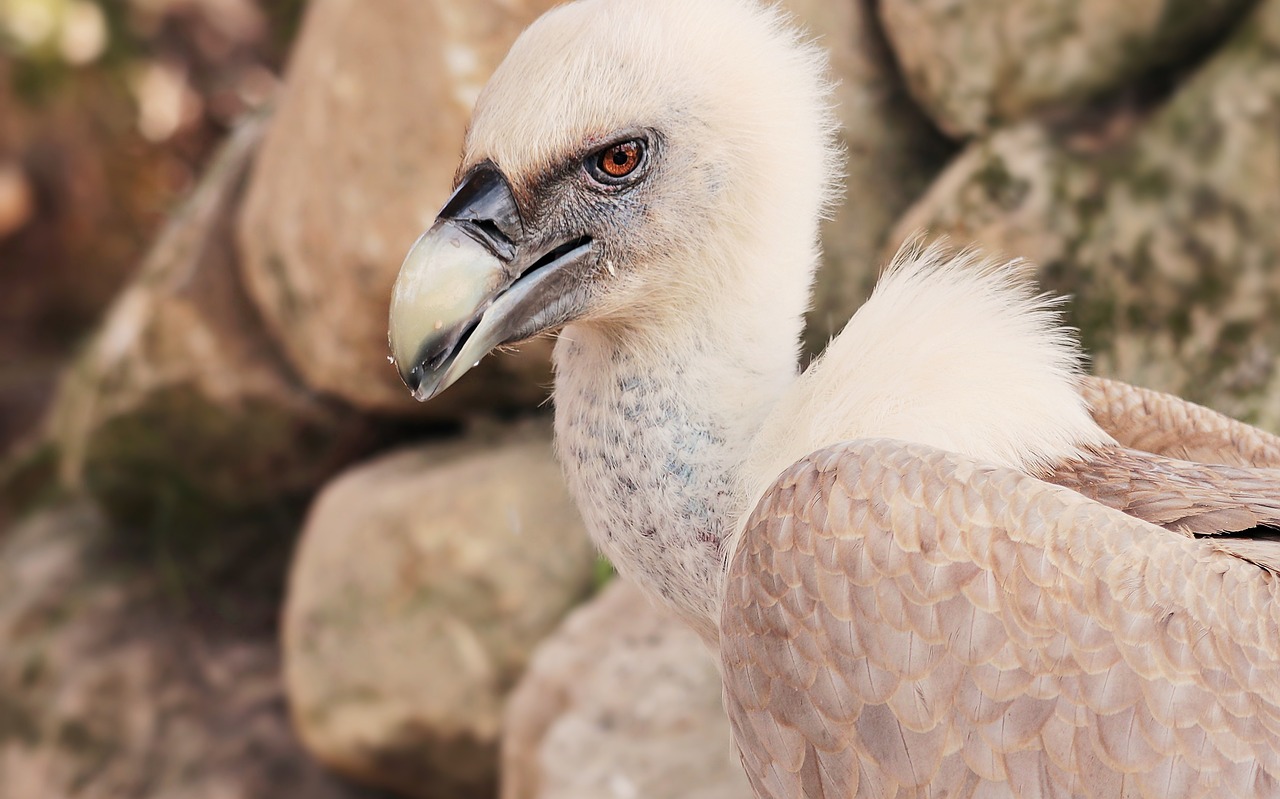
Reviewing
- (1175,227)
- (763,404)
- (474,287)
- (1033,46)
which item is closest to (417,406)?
(1033,46)

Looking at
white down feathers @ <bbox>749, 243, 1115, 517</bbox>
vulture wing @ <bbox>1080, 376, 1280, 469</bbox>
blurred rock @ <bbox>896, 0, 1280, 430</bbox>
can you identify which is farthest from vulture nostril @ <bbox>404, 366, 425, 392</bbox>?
blurred rock @ <bbox>896, 0, 1280, 430</bbox>

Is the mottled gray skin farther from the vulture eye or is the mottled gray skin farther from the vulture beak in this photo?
the vulture eye

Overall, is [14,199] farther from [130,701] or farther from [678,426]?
[678,426]

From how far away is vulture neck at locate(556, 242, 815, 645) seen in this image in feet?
6.61

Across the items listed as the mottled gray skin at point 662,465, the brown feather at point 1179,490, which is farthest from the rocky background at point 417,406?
the brown feather at point 1179,490

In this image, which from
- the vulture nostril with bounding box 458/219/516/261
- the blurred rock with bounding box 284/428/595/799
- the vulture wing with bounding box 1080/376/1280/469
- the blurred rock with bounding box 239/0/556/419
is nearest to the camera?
the vulture nostril with bounding box 458/219/516/261

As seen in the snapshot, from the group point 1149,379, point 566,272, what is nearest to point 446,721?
point 1149,379

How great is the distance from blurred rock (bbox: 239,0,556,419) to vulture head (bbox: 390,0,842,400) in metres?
2.23

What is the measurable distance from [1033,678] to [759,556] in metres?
0.38

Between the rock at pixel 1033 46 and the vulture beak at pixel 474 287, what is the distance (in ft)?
7.28

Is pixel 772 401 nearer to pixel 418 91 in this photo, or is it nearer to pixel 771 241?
pixel 771 241

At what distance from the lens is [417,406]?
4965 millimetres

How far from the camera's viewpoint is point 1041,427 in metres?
1.94

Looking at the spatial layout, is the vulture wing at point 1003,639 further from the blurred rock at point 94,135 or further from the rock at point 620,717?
the blurred rock at point 94,135
